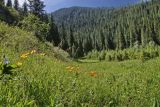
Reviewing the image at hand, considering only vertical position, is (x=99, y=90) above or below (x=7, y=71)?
below

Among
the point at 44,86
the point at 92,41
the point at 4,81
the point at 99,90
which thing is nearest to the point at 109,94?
the point at 99,90

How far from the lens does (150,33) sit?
150 metres

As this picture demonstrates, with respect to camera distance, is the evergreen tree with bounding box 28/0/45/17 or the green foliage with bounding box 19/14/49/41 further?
the evergreen tree with bounding box 28/0/45/17

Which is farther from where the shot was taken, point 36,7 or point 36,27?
point 36,7

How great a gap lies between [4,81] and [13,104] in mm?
879

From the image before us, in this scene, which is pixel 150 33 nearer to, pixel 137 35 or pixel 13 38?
pixel 137 35

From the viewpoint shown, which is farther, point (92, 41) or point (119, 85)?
point (92, 41)

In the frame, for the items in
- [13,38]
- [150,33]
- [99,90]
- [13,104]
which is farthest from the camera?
[150,33]

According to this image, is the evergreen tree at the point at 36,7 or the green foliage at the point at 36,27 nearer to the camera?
the green foliage at the point at 36,27

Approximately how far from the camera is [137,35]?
15562 centimetres

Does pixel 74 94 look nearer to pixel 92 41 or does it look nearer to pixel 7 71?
pixel 7 71

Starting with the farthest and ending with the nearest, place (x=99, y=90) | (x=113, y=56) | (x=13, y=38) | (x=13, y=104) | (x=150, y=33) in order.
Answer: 1. (x=150, y=33)
2. (x=113, y=56)
3. (x=13, y=38)
4. (x=99, y=90)
5. (x=13, y=104)

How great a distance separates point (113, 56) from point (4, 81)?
105243 mm

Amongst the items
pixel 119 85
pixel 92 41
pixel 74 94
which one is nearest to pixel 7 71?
pixel 74 94
